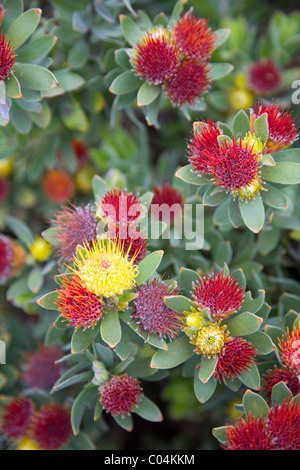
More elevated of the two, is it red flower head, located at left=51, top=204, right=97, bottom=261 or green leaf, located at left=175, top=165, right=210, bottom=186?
green leaf, located at left=175, top=165, right=210, bottom=186

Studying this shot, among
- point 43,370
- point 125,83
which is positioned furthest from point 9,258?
point 125,83

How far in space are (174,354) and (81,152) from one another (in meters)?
1.29

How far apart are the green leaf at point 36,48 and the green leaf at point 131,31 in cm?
22

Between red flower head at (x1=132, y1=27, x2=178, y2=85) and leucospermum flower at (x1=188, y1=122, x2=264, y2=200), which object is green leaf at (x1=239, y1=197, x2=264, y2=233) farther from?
red flower head at (x1=132, y1=27, x2=178, y2=85)

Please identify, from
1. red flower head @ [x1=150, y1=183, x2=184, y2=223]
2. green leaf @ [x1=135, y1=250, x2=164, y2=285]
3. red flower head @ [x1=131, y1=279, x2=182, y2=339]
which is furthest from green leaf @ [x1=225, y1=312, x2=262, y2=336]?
red flower head @ [x1=150, y1=183, x2=184, y2=223]

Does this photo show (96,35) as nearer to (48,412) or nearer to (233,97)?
(233,97)

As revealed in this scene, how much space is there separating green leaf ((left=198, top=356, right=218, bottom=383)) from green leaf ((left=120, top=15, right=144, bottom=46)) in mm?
979

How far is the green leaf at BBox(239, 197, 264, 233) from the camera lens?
3.98 ft

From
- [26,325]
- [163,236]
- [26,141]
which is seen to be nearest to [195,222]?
[163,236]

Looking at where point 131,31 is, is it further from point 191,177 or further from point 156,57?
point 191,177

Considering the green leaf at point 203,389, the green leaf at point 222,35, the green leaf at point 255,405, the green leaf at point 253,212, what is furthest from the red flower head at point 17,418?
the green leaf at point 222,35

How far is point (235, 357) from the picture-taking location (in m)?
1.17
